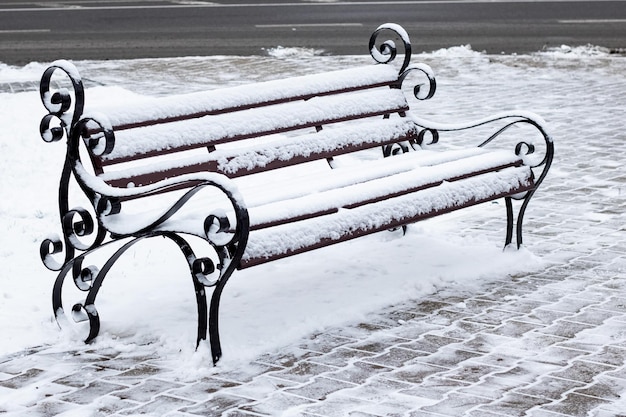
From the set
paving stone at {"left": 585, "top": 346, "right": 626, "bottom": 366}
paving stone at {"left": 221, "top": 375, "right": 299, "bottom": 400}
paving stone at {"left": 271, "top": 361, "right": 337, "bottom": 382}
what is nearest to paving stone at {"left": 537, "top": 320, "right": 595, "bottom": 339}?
paving stone at {"left": 585, "top": 346, "right": 626, "bottom": 366}

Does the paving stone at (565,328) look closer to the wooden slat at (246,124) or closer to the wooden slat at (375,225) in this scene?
the wooden slat at (375,225)

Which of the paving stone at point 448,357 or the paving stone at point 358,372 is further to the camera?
the paving stone at point 448,357

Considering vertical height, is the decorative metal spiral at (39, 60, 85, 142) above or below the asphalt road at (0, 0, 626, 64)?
below

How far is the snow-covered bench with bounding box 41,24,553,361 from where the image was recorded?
14.8 ft

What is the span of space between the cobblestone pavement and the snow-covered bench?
11.9 inches

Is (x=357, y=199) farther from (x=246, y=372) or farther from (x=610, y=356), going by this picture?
(x=610, y=356)

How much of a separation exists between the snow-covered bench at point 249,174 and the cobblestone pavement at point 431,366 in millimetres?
302

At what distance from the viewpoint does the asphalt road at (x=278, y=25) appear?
14.1 m

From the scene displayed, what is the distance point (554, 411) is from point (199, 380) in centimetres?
134

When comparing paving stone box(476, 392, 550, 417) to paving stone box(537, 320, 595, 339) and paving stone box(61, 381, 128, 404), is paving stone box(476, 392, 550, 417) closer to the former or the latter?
paving stone box(537, 320, 595, 339)

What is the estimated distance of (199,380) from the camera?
434 cm

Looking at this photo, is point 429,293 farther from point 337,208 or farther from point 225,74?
point 225,74

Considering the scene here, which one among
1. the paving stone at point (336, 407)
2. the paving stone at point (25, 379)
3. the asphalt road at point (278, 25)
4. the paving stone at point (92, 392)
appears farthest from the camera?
the asphalt road at point (278, 25)

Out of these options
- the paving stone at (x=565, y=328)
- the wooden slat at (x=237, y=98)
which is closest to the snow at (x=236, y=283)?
the paving stone at (x=565, y=328)
